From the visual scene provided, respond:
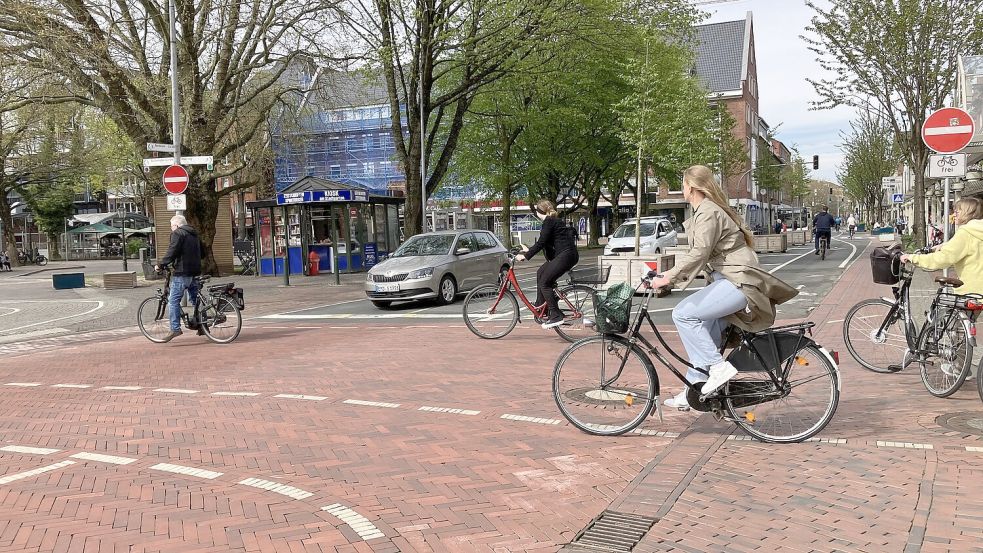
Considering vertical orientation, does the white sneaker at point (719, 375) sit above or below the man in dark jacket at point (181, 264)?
below

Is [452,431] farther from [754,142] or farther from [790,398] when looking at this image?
[754,142]

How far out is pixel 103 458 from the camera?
16.9ft

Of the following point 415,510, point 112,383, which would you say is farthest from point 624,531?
point 112,383

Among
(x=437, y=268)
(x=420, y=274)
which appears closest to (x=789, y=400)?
(x=420, y=274)

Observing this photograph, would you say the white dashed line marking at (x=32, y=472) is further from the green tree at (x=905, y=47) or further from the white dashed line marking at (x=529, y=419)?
the green tree at (x=905, y=47)

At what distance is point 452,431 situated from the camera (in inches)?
221

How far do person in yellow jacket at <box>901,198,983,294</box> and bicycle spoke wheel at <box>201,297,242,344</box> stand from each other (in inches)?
336

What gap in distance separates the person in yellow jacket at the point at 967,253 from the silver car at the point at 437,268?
28.7ft

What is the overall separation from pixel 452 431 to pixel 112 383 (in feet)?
14.4

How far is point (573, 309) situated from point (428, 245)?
6.69 metres

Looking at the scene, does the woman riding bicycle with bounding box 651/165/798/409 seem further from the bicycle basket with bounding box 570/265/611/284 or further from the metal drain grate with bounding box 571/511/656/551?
the bicycle basket with bounding box 570/265/611/284

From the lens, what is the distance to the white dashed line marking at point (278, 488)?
4.31 metres

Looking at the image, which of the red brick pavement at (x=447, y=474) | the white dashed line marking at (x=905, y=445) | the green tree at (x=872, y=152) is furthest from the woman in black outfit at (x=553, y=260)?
the green tree at (x=872, y=152)

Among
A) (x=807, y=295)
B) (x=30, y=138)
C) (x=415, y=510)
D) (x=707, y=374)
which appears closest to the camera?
(x=415, y=510)
